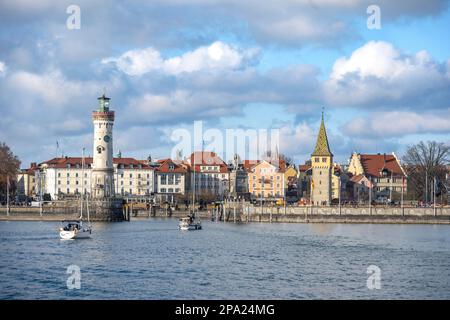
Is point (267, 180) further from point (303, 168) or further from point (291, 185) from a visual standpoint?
point (303, 168)

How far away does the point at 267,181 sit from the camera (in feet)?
587

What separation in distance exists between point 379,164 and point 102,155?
65.6 meters

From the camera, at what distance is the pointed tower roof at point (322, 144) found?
156 metres

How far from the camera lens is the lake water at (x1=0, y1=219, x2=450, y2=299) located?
50156 mm

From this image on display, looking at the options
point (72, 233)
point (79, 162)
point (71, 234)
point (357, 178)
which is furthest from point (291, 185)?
point (71, 234)

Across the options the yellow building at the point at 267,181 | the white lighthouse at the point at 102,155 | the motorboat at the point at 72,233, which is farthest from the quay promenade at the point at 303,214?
the motorboat at the point at 72,233

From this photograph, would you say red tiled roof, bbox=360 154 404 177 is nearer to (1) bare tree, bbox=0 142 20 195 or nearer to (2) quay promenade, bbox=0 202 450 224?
(2) quay promenade, bbox=0 202 450 224

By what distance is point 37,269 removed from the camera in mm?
60531

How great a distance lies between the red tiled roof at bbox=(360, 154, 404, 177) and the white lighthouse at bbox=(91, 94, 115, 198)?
6094 cm

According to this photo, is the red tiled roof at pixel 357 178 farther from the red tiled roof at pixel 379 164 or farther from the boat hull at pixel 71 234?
the boat hull at pixel 71 234

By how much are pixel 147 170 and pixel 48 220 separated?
46389 mm

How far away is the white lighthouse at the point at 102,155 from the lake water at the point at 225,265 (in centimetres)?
4138
